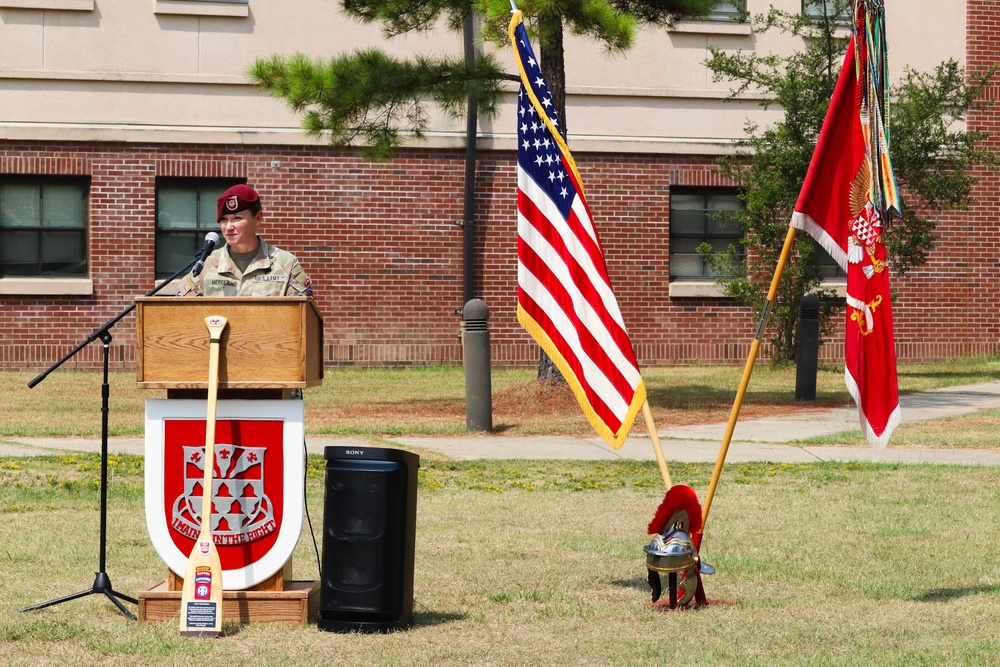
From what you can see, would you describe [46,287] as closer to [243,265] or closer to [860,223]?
[243,265]

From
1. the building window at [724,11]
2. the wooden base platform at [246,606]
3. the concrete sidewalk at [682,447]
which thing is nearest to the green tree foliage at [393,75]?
the concrete sidewalk at [682,447]

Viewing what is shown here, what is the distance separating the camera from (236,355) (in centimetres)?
607

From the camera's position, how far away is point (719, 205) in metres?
23.0

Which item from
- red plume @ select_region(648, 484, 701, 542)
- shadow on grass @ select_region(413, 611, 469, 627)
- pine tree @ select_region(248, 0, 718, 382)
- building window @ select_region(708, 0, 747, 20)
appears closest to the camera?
shadow on grass @ select_region(413, 611, 469, 627)

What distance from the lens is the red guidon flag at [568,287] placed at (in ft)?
22.8

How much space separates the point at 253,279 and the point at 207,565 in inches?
53.6

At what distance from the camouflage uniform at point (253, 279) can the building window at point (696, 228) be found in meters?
16.8

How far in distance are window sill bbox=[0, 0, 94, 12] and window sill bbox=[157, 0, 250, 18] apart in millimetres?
1015

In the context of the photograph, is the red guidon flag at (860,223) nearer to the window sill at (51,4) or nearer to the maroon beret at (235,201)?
the maroon beret at (235,201)

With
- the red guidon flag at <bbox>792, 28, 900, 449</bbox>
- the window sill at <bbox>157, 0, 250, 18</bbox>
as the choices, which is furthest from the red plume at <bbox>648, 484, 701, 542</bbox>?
the window sill at <bbox>157, 0, 250, 18</bbox>

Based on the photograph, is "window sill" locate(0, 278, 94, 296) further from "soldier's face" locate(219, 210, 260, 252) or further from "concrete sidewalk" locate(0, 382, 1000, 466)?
"soldier's face" locate(219, 210, 260, 252)

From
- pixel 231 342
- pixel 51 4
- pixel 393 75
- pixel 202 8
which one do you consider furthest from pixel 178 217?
pixel 231 342

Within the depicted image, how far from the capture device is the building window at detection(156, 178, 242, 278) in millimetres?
21562

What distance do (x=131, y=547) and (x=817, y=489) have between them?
5.04 m
